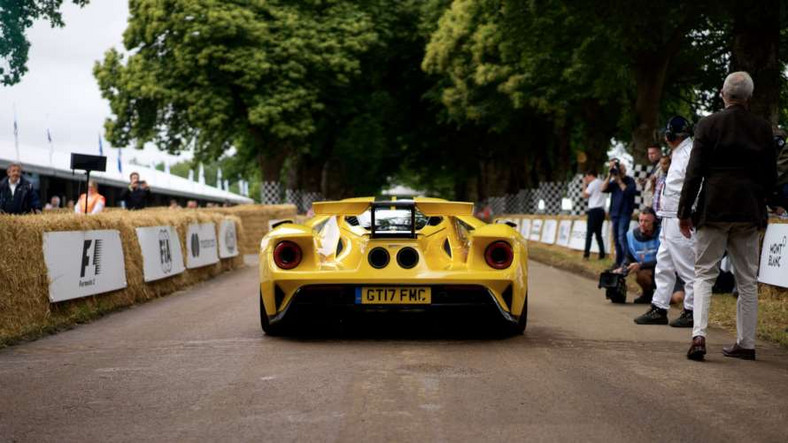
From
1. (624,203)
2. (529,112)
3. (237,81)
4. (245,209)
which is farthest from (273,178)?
(624,203)

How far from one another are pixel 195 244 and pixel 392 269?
8.59 meters

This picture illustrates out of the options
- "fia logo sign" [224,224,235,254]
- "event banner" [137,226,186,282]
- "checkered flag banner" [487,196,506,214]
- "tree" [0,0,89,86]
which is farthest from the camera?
"checkered flag banner" [487,196,506,214]

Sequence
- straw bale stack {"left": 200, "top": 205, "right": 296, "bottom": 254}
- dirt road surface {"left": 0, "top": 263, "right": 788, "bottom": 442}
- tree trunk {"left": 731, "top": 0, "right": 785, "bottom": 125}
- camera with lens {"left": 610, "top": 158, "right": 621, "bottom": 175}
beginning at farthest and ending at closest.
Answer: straw bale stack {"left": 200, "top": 205, "right": 296, "bottom": 254} < camera with lens {"left": 610, "top": 158, "right": 621, "bottom": 175} < tree trunk {"left": 731, "top": 0, "right": 785, "bottom": 125} < dirt road surface {"left": 0, "top": 263, "right": 788, "bottom": 442}

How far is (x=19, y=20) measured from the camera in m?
22.5

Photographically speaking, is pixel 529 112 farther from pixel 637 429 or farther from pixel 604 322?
pixel 637 429

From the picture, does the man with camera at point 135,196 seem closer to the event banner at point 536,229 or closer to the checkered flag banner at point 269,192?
the event banner at point 536,229

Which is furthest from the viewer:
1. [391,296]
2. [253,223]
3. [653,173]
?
[253,223]

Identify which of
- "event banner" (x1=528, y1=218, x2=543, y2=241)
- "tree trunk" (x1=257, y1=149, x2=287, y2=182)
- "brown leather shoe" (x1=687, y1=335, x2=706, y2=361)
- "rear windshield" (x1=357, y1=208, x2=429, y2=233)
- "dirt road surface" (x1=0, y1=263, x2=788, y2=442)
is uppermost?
"tree trunk" (x1=257, y1=149, x2=287, y2=182)

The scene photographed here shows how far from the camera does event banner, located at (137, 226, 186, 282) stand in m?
12.7

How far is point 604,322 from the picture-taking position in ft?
31.5

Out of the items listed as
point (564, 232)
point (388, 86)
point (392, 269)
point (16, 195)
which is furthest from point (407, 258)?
point (388, 86)

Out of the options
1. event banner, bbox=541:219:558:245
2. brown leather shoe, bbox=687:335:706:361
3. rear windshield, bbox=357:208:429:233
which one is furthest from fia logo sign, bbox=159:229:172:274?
event banner, bbox=541:219:558:245

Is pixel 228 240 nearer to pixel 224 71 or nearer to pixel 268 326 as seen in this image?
pixel 268 326

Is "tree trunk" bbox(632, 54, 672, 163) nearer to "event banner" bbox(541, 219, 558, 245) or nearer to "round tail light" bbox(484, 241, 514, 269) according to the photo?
"event banner" bbox(541, 219, 558, 245)
